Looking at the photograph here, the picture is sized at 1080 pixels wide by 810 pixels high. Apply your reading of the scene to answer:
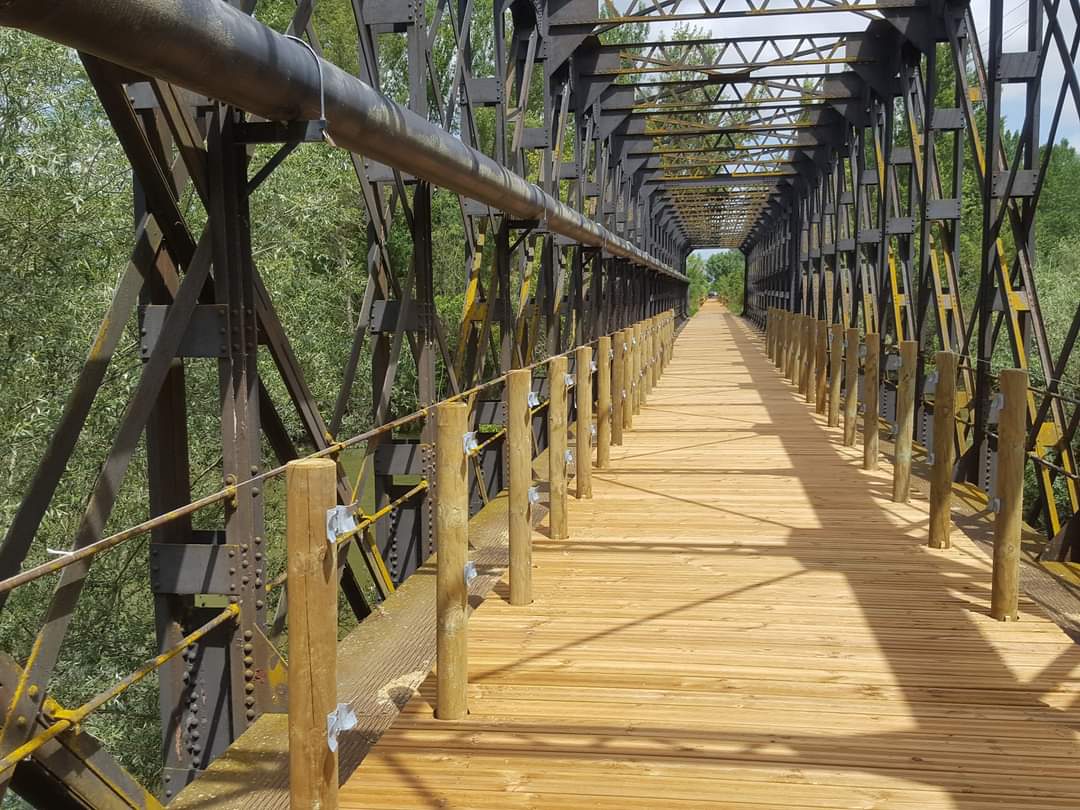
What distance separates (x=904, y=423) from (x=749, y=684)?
3.97 metres

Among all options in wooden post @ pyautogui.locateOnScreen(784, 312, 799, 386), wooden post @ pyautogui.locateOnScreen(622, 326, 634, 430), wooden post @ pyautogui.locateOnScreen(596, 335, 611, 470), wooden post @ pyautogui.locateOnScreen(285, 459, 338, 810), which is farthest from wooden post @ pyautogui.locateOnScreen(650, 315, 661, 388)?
wooden post @ pyautogui.locateOnScreen(285, 459, 338, 810)

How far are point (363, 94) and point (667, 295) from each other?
43.0 meters

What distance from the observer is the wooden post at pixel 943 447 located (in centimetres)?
609

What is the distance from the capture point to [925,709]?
3.98 metres

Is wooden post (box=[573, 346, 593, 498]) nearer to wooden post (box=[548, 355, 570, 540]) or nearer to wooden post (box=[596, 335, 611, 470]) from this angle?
wooden post (box=[548, 355, 570, 540])

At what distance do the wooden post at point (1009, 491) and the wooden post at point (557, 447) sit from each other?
2.53 m

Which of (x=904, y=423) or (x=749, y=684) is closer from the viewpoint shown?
(x=749, y=684)

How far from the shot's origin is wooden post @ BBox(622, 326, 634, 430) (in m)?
11.5

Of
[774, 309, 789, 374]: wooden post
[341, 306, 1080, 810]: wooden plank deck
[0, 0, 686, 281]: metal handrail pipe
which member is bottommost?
[341, 306, 1080, 810]: wooden plank deck

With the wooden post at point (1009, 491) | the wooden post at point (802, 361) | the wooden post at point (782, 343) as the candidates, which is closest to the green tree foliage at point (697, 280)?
the wooden post at point (782, 343)

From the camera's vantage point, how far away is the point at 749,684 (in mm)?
4258

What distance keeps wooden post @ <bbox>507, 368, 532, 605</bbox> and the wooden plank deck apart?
0.54 ft

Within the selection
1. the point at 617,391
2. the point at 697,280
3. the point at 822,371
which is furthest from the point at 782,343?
the point at 697,280

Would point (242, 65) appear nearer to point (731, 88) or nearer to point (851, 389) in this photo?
point (851, 389)
